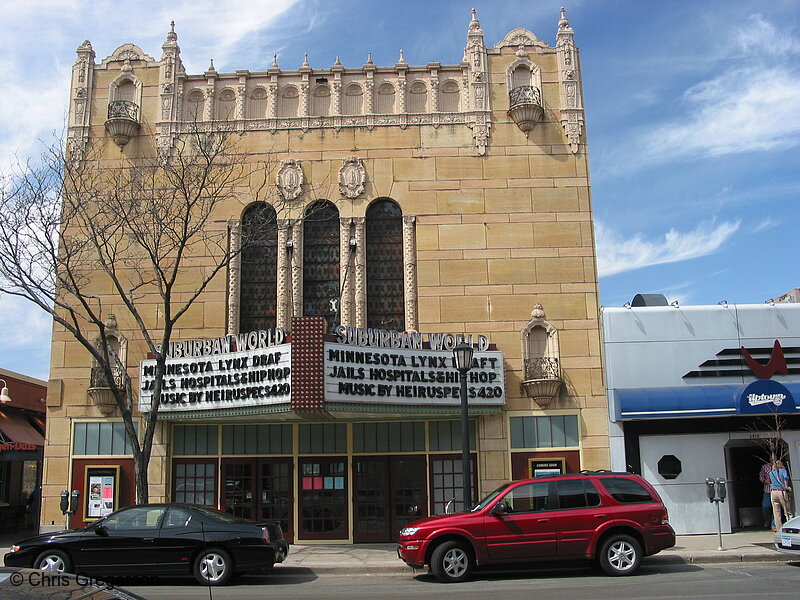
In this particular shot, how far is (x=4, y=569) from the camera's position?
17.7ft

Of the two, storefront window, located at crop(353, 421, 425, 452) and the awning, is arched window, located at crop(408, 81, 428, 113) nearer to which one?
storefront window, located at crop(353, 421, 425, 452)

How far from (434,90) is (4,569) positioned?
1857 centimetres

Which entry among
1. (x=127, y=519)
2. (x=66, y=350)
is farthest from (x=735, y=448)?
(x=66, y=350)

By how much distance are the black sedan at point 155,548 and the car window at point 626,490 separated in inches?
245

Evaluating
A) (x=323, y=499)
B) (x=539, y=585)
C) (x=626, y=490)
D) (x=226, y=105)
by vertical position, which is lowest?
(x=539, y=585)

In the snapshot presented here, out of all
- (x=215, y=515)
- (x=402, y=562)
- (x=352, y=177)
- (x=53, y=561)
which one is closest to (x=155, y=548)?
(x=215, y=515)

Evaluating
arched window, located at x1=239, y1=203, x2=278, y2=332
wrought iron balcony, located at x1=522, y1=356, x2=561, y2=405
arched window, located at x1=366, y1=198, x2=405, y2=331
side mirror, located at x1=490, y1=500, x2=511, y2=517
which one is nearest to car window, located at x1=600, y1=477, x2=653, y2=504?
side mirror, located at x1=490, y1=500, x2=511, y2=517

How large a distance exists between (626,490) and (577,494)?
90cm

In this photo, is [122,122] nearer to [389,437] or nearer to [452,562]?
[389,437]

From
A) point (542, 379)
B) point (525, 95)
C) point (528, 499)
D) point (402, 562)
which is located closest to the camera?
point (528, 499)

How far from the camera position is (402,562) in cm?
1566

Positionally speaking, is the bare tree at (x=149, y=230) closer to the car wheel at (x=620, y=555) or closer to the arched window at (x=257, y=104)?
the arched window at (x=257, y=104)

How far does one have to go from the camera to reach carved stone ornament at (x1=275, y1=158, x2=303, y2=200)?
21297 millimetres

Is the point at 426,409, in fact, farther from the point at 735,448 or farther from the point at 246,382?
the point at 735,448
